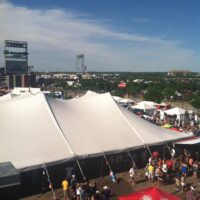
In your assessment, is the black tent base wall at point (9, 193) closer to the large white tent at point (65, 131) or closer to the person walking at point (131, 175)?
the large white tent at point (65, 131)

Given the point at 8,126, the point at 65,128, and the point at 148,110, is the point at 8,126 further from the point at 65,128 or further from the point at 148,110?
the point at 148,110

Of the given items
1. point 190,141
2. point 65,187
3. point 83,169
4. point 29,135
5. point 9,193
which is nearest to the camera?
point 9,193

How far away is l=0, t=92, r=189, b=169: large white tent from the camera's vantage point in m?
11.4

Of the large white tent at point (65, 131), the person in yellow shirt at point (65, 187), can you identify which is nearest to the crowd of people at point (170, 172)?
the large white tent at point (65, 131)

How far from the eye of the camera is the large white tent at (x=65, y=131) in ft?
37.6

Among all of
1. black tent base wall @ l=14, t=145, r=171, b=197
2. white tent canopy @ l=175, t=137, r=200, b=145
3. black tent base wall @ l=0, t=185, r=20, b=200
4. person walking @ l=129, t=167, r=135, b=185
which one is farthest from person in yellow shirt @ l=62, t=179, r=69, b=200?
white tent canopy @ l=175, t=137, r=200, b=145

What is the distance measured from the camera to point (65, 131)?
12922 millimetres

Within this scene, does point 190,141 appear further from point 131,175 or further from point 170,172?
point 131,175

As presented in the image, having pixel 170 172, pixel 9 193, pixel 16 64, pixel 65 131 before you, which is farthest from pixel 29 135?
pixel 16 64

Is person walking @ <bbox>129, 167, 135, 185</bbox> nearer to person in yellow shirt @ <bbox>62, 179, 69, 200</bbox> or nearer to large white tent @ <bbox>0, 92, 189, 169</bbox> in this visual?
large white tent @ <bbox>0, 92, 189, 169</bbox>

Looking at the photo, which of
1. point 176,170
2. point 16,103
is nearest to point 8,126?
point 16,103

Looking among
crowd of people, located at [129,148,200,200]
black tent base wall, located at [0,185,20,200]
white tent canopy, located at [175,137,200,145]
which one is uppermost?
black tent base wall, located at [0,185,20,200]

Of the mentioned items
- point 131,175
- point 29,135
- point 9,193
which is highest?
point 29,135

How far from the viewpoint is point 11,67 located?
10000 centimetres
